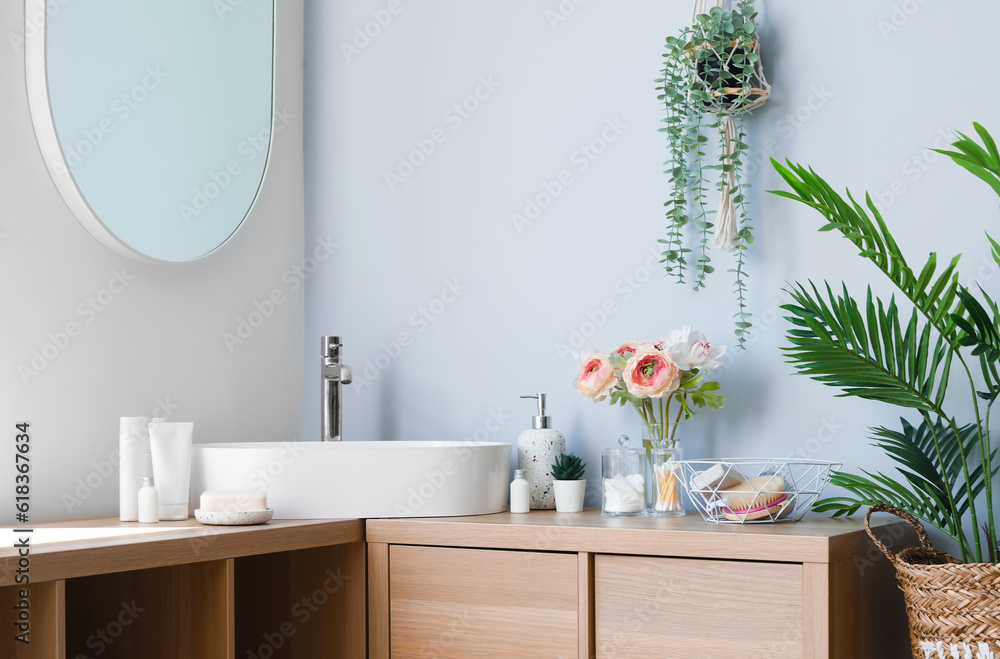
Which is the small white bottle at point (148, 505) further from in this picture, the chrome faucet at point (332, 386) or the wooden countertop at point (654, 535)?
the chrome faucet at point (332, 386)

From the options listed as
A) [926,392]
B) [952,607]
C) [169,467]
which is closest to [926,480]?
[926,392]

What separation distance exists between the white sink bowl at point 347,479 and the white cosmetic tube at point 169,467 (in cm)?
5

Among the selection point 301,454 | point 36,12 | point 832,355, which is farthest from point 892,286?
point 36,12

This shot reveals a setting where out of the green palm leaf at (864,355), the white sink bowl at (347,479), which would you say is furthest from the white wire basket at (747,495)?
the white sink bowl at (347,479)

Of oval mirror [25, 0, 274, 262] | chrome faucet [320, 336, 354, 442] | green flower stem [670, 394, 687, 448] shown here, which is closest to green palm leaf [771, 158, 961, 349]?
green flower stem [670, 394, 687, 448]

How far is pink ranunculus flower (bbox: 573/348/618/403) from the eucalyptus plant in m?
0.31

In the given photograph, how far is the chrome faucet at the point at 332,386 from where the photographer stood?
6.01ft

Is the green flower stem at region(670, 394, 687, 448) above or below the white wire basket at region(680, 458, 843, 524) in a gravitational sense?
above

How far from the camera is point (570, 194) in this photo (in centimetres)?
180

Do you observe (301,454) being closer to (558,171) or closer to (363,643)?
(363,643)

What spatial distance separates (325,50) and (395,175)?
0.35 metres

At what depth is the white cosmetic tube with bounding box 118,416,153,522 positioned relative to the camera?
1.46 meters

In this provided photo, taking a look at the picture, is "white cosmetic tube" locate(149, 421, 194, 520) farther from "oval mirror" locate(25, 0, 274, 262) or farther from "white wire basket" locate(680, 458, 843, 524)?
"white wire basket" locate(680, 458, 843, 524)

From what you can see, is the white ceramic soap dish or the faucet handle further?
the faucet handle
